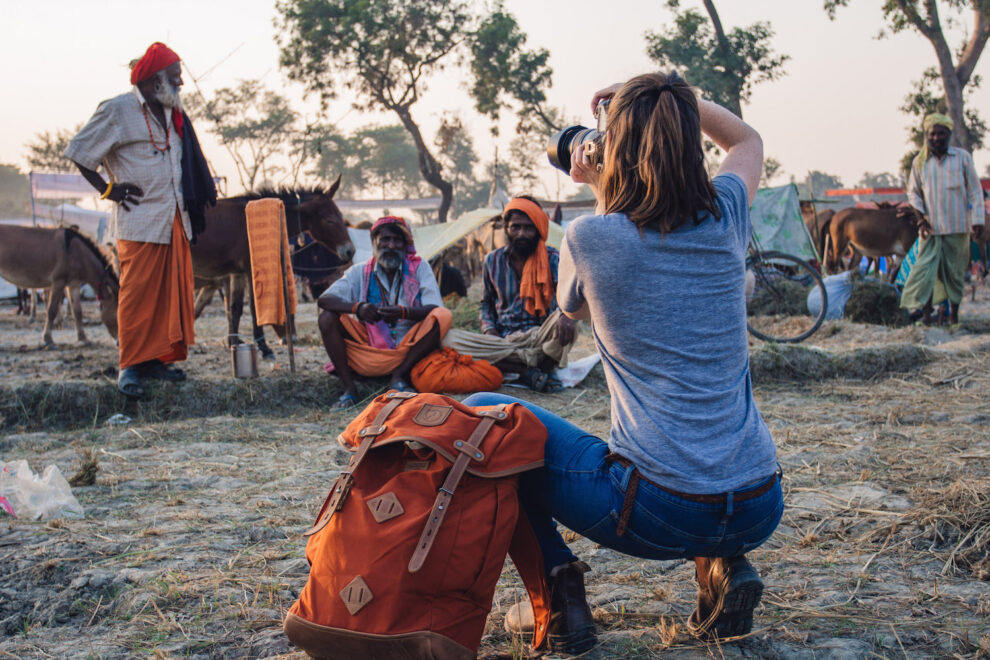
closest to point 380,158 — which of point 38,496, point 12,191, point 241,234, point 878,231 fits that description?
point 12,191

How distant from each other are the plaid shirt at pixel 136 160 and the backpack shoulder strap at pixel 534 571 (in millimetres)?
3771

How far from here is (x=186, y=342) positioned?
4.85m

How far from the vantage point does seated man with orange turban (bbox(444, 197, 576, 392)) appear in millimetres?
5258

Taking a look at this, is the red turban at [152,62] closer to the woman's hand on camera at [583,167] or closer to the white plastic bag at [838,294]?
the woman's hand on camera at [583,167]

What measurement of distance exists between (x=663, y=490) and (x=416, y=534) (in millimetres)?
499

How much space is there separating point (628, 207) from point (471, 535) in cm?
73

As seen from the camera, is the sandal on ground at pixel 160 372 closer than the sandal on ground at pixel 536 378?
Yes

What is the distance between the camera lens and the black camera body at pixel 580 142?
1708mm

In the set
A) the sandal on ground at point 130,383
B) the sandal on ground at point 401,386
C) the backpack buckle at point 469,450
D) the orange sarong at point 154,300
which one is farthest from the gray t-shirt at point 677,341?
the sandal on ground at point 130,383

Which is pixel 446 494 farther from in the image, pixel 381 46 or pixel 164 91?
pixel 381 46

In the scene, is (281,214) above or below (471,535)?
above

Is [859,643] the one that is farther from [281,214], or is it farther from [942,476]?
[281,214]

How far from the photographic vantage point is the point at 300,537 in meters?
2.60

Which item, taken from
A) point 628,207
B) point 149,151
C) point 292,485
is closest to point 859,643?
point 628,207
